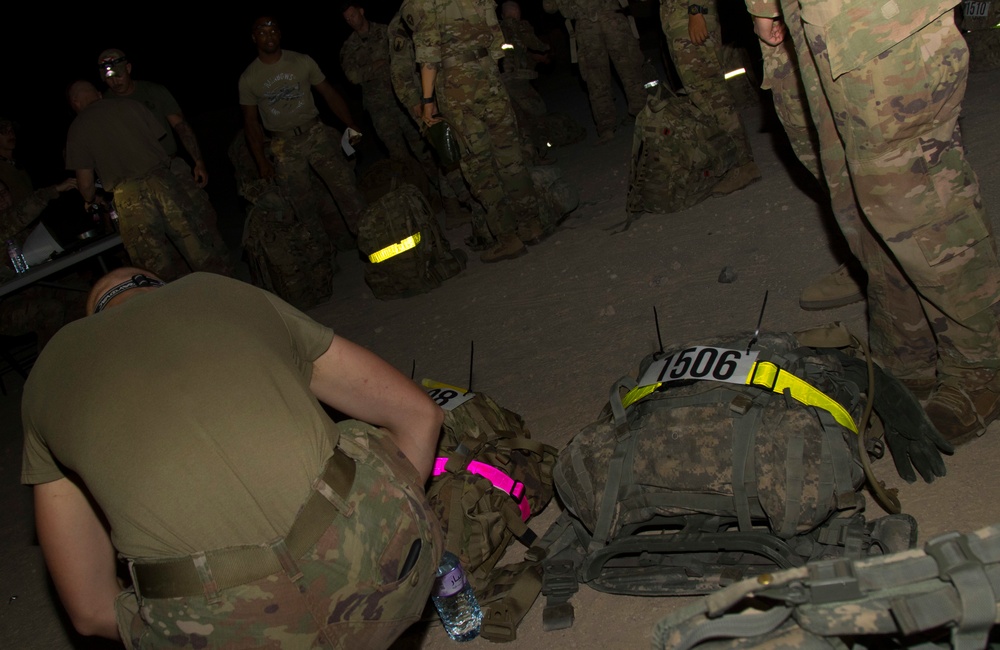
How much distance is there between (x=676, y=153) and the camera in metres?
5.62

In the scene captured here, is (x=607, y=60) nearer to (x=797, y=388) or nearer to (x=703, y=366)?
(x=703, y=366)

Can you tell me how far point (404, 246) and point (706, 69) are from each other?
102 inches

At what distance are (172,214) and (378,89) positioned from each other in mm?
2910

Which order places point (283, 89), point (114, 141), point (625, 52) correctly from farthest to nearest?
point (625, 52) < point (283, 89) < point (114, 141)

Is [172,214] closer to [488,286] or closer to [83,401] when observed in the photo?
[488,286]

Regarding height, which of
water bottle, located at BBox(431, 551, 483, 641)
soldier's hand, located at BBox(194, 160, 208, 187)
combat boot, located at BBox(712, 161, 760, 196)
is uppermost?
soldier's hand, located at BBox(194, 160, 208, 187)

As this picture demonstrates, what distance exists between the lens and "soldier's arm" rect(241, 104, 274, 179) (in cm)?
735

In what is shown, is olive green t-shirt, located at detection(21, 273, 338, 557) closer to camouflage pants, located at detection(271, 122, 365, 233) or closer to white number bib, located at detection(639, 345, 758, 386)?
white number bib, located at detection(639, 345, 758, 386)

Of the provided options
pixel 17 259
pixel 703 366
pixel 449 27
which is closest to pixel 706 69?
pixel 449 27

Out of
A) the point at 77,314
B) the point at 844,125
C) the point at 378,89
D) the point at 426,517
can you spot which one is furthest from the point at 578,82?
the point at 426,517

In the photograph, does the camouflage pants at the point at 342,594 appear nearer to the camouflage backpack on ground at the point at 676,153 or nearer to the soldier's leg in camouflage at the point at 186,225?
the camouflage backpack on ground at the point at 676,153

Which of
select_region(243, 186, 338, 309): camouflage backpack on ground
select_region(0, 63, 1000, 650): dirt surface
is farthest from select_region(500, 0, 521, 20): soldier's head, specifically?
select_region(243, 186, 338, 309): camouflage backpack on ground

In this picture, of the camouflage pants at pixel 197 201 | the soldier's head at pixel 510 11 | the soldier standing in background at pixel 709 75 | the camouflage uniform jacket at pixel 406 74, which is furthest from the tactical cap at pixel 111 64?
the soldier's head at pixel 510 11

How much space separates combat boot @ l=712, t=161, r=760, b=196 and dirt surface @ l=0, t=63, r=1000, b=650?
0.07m
